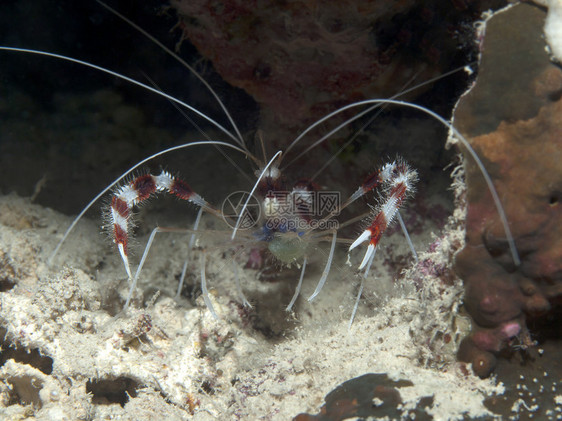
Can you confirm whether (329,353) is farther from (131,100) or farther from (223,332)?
(131,100)

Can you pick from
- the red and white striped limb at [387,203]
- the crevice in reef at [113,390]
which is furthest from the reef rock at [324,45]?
the crevice in reef at [113,390]

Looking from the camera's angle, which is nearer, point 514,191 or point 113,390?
point 514,191

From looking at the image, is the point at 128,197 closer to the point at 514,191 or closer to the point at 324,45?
the point at 324,45

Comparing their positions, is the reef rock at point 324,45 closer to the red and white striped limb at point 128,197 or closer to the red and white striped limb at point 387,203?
the red and white striped limb at point 387,203

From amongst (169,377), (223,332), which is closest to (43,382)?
(169,377)

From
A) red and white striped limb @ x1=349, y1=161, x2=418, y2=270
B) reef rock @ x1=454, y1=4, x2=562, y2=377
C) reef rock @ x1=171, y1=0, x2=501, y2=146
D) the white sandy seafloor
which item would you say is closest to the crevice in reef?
the white sandy seafloor

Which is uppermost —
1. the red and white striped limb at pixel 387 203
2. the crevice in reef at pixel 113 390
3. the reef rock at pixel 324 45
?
the reef rock at pixel 324 45

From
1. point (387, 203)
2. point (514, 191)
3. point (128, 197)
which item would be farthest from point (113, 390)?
point (514, 191)

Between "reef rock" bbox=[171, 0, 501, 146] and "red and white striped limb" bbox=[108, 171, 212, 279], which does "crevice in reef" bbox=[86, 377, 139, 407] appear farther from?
"reef rock" bbox=[171, 0, 501, 146]
